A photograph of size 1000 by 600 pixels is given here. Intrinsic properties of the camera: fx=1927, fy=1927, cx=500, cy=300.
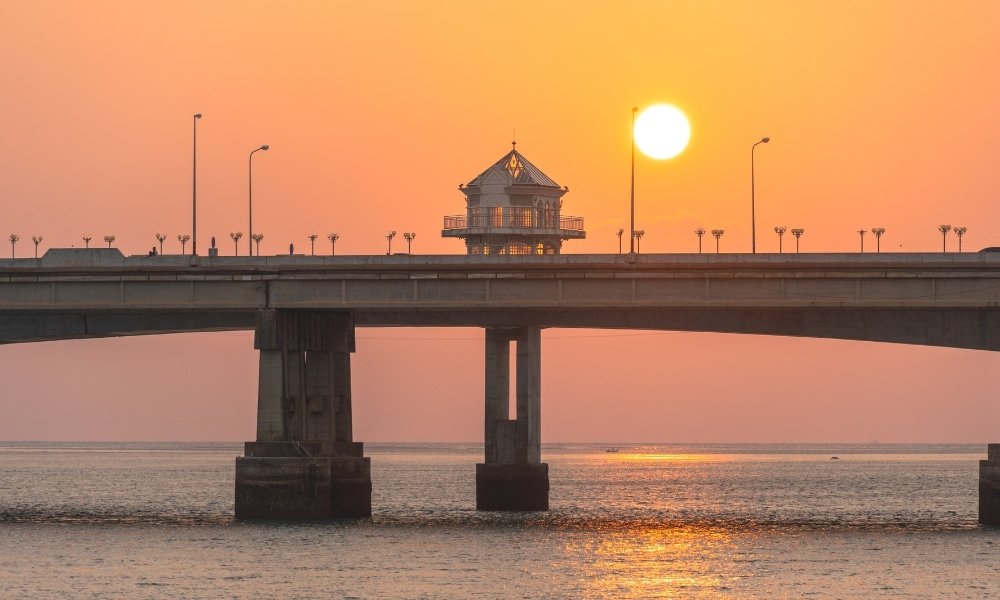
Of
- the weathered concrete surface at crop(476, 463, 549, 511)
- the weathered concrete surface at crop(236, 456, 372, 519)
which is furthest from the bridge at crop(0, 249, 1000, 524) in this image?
the weathered concrete surface at crop(476, 463, 549, 511)

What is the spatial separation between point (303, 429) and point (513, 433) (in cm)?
1923

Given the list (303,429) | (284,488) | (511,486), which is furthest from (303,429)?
(511,486)

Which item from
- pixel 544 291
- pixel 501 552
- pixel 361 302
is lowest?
pixel 501 552

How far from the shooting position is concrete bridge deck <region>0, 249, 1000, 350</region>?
3061 inches

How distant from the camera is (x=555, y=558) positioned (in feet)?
227

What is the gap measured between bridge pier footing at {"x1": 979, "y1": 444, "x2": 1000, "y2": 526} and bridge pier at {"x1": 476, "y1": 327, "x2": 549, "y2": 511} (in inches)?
862

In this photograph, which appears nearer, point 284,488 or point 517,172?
point 284,488

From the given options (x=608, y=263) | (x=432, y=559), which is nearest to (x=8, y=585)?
(x=432, y=559)

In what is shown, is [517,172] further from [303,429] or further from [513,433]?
[303,429]

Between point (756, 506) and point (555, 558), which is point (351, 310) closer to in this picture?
point (555, 558)

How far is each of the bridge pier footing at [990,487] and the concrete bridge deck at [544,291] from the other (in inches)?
185

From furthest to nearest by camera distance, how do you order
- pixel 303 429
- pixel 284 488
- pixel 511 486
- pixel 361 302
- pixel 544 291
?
pixel 511 486, pixel 303 429, pixel 361 302, pixel 284 488, pixel 544 291

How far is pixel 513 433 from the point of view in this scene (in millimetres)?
98500

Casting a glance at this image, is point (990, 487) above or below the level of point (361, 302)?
below
